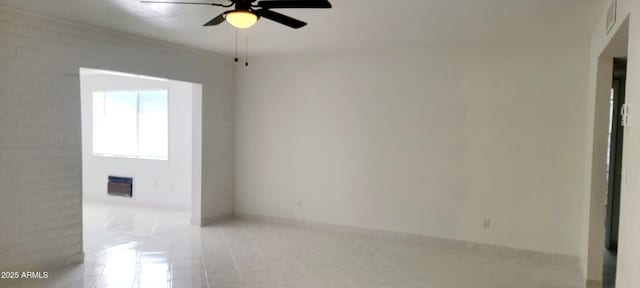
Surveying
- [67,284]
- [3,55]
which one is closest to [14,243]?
[67,284]

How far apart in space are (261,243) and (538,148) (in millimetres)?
3331

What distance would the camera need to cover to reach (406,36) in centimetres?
457

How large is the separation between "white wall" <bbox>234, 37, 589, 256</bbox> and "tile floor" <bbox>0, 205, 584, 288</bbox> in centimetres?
42

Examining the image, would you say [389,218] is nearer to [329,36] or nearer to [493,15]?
[329,36]

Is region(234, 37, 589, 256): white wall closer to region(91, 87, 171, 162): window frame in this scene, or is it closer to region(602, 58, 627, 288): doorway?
region(602, 58, 627, 288): doorway

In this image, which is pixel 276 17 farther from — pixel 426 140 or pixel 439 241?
pixel 439 241

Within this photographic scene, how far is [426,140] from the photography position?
514 centimetres

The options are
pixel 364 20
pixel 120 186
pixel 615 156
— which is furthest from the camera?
pixel 120 186

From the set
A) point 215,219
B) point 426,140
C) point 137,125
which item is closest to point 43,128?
point 215,219

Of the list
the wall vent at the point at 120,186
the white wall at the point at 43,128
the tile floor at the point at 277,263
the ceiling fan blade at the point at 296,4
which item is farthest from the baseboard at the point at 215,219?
the ceiling fan blade at the point at 296,4

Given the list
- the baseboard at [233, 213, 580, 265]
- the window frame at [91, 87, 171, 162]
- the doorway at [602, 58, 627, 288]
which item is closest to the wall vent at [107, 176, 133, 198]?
the window frame at [91, 87, 171, 162]

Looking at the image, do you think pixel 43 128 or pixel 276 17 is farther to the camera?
pixel 43 128

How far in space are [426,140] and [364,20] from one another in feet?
6.20

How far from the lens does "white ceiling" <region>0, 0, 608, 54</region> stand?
11.1ft
